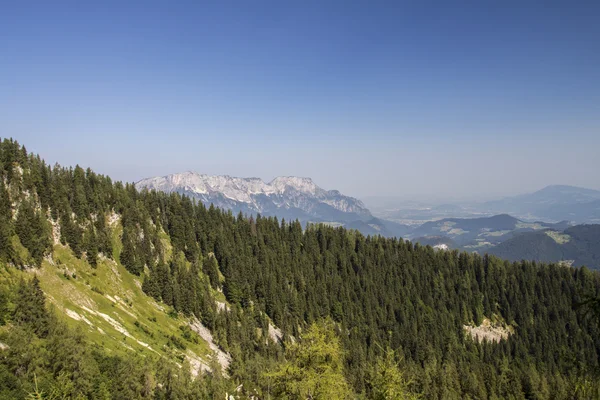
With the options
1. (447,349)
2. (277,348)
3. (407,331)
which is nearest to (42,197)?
(277,348)

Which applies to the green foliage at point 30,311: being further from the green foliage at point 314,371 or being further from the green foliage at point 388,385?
the green foliage at point 388,385

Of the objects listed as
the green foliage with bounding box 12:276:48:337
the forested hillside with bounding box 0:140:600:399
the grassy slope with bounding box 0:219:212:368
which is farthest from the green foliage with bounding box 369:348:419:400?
the grassy slope with bounding box 0:219:212:368

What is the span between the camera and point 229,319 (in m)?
127

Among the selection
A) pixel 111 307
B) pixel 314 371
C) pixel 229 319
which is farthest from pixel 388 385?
pixel 229 319

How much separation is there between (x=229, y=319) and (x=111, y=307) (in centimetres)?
4470

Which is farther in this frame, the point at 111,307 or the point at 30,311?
the point at 111,307

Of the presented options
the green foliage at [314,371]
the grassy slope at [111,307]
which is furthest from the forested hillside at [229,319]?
the grassy slope at [111,307]

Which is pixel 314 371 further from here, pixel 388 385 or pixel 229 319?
pixel 229 319

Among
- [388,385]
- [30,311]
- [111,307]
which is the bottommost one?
[111,307]

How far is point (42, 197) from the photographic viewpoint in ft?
351

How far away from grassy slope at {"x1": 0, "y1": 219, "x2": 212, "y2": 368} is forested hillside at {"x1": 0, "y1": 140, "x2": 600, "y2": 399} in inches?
69.4

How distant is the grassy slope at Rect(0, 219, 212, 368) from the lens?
7631 centimetres

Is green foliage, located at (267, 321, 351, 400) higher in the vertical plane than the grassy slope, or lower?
higher

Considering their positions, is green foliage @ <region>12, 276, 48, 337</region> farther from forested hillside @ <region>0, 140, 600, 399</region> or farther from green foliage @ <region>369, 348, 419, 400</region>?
green foliage @ <region>369, 348, 419, 400</region>
